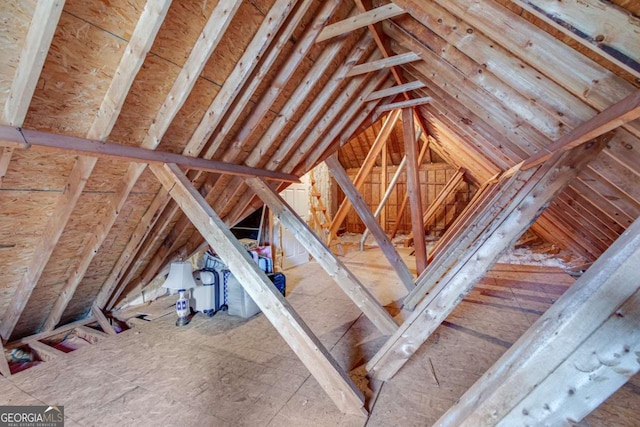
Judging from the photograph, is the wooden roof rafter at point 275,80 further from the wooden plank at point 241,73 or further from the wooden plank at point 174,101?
the wooden plank at point 174,101

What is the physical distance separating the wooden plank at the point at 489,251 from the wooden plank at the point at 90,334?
2.86 metres

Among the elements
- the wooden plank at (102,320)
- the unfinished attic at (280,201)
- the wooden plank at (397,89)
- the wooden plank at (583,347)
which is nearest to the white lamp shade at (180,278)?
the unfinished attic at (280,201)

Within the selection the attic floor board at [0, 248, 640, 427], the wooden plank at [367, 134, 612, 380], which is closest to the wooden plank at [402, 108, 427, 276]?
the attic floor board at [0, 248, 640, 427]

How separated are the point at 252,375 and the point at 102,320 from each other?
7.20ft

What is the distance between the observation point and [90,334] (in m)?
2.92

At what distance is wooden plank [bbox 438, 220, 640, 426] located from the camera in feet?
2.63

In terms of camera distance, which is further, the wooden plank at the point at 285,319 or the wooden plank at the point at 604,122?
the wooden plank at the point at 285,319

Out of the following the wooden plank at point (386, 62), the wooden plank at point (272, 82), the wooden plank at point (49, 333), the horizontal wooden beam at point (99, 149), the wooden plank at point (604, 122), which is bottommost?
the wooden plank at point (49, 333)

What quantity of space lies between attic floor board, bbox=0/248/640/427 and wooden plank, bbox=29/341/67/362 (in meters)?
0.13

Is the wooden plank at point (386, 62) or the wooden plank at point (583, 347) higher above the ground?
the wooden plank at point (386, 62)

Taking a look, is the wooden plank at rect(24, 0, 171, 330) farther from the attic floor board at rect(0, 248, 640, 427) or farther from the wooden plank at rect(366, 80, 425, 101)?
the wooden plank at rect(366, 80, 425, 101)

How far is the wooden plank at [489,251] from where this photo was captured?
172 cm

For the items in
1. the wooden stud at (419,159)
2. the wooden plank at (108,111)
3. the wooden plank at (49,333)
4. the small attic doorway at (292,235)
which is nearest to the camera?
the wooden plank at (108,111)

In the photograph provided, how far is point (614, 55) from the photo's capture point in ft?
3.06
